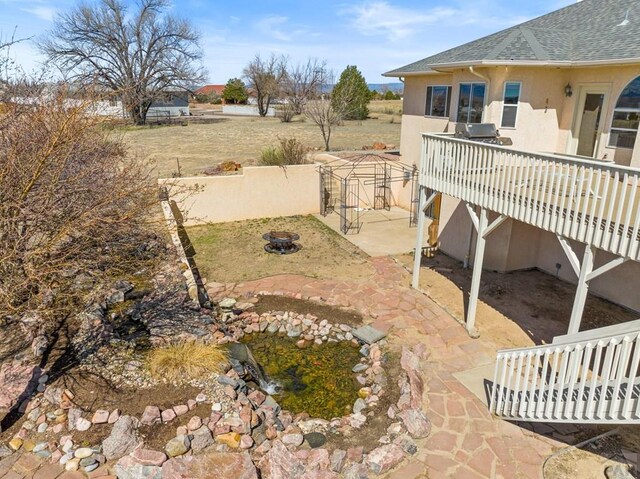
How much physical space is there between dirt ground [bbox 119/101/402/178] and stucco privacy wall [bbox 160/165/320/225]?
4.72m

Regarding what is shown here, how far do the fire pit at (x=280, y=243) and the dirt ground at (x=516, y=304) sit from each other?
11.8 feet

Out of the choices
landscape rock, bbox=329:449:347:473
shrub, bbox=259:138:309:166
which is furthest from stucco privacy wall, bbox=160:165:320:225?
landscape rock, bbox=329:449:347:473

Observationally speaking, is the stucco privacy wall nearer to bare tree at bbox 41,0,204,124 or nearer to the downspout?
the downspout

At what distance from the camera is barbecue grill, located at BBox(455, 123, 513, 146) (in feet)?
33.6

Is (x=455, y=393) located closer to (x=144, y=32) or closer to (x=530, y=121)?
(x=530, y=121)

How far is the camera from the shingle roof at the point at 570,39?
387 inches

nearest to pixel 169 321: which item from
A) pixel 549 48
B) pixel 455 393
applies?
pixel 455 393

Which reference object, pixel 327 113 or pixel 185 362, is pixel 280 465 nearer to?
pixel 185 362

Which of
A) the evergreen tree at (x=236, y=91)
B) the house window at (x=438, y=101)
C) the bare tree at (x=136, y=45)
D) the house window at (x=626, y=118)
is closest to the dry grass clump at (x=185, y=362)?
the house window at (x=626, y=118)

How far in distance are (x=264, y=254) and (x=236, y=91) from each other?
69.0 metres

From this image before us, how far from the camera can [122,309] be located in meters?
9.13

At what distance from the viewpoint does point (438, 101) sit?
15016 mm

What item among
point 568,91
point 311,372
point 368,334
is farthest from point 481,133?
point 311,372

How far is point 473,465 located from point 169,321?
6.07 meters
